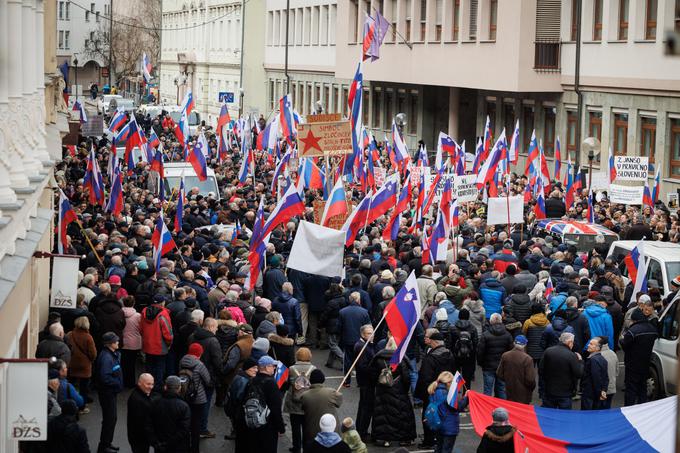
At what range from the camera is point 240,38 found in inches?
3118

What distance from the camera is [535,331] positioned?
16.8 meters

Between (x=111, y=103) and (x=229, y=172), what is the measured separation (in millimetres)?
30921

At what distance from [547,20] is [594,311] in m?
25.9

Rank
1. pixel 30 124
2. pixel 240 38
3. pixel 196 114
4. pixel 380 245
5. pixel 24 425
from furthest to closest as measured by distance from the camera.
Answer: pixel 240 38 < pixel 196 114 < pixel 380 245 < pixel 30 124 < pixel 24 425

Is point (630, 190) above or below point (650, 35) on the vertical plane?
below

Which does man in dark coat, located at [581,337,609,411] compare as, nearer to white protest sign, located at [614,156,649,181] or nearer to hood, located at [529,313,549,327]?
hood, located at [529,313,549,327]

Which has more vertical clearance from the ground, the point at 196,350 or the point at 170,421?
the point at 196,350

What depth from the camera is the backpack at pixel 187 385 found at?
546 inches

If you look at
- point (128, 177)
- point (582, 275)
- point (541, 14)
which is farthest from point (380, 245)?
point (541, 14)

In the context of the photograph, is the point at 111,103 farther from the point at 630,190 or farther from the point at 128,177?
the point at 630,190

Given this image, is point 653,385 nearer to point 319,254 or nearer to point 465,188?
point 319,254

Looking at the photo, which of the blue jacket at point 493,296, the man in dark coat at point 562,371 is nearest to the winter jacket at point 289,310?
the blue jacket at point 493,296

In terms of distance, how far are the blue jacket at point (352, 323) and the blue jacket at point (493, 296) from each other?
2273 mm

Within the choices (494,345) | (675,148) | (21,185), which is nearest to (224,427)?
(494,345)
